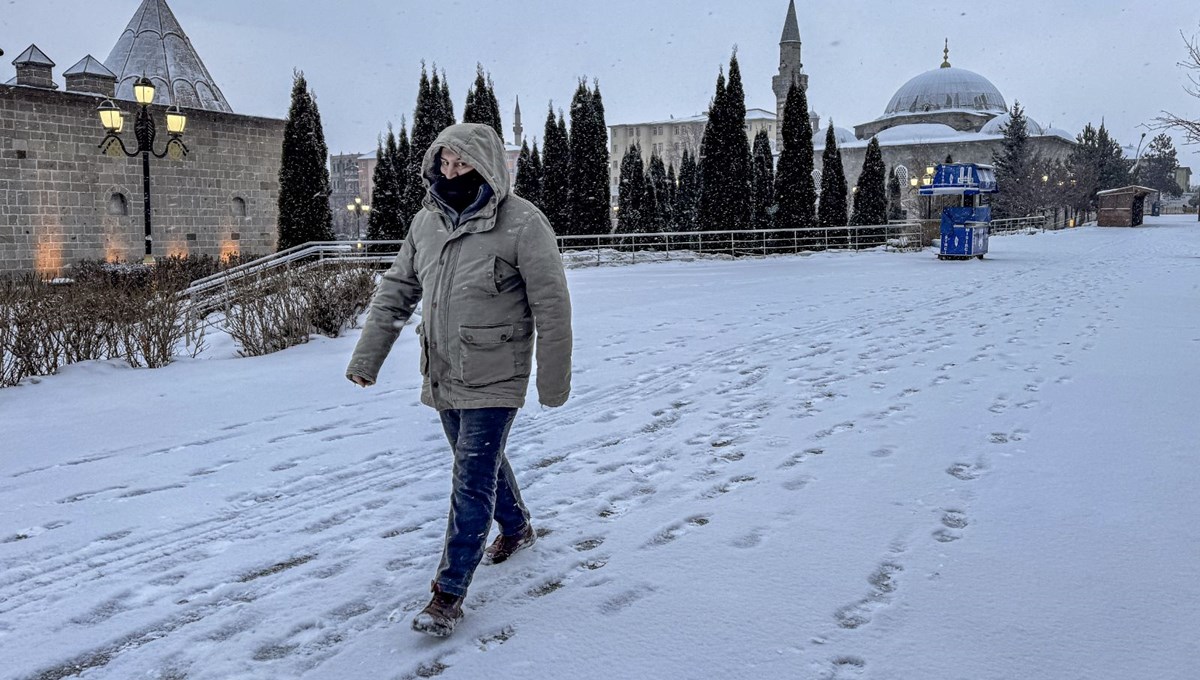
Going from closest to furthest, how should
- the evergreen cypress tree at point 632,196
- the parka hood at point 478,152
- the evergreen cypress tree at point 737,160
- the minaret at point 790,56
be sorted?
the parka hood at point 478,152 < the evergreen cypress tree at point 737,160 < the evergreen cypress tree at point 632,196 < the minaret at point 790,56

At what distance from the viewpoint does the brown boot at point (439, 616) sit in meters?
3.01

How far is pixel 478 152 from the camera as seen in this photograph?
3.12m

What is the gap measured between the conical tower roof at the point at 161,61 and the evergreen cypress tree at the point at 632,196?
608 inches

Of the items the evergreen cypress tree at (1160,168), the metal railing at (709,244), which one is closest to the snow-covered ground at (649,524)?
the metal railing at (709,244)

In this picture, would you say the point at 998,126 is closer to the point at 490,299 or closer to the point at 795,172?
the point at 795,172

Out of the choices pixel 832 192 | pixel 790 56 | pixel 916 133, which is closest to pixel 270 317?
pixel 832 192

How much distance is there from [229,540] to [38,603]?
2.59 feet

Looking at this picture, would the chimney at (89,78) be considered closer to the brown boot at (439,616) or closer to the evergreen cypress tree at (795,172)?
the evergreen cypress tree at (795,172)

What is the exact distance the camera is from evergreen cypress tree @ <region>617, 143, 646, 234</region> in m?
32.6

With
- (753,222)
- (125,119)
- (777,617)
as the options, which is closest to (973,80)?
(753,222)

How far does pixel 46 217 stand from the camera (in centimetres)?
2264

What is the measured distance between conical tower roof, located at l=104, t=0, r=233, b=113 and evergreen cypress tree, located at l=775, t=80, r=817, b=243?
20.4 metres

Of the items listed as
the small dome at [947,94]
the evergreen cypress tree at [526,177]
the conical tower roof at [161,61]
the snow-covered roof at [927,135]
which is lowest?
the evergreen cypress tree at [526,177]

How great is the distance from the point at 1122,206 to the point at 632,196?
1477 inches
